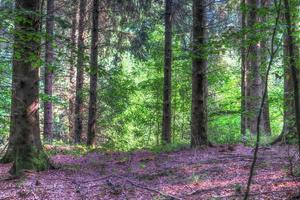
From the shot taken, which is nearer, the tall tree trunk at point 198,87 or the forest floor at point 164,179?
the forest floor at point 164,179

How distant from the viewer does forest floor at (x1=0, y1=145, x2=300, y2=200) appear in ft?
18.4

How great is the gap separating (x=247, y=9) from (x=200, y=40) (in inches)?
168

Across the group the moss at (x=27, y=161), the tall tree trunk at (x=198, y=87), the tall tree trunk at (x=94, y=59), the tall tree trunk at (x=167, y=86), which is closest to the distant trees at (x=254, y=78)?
the tall tree trunk at (x=198, y=87)

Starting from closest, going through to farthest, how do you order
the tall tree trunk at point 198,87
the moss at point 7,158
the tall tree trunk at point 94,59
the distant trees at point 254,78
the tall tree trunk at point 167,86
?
1. the moss at point 7,158
2. the distant trees at point 254,78
3. the tall tree trunk at point 198,87
4. the tall tree trunk at point 94,59
5. the tall tree trunk at point 167,86

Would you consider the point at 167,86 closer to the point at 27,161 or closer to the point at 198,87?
the point at 198,87

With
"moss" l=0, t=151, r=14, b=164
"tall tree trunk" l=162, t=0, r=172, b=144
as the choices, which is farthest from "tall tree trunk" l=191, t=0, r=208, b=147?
"moss" l=0, t=151, r=14, b=164

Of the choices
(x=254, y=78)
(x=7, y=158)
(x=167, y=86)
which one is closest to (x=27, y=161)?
(x=7, y=158)

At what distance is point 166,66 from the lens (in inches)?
555

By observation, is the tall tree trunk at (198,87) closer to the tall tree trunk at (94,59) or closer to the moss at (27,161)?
the tall tree trunk at (94,59)

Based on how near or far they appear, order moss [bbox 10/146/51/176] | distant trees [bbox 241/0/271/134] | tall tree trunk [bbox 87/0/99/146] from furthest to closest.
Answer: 1. tall tree trunk [bbox 87/0/99/146]
2. distant trees [bbox 241/0/271/134]
3. moss [bbox 10/146/51/176]

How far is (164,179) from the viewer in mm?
7023

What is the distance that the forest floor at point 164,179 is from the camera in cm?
562

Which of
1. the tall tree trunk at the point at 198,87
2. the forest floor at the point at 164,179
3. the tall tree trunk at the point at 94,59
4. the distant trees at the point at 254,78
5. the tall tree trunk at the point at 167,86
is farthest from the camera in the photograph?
the tall tree trunk at the point at 167,86

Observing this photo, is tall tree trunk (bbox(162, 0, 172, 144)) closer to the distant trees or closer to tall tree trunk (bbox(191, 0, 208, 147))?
the distant trees
